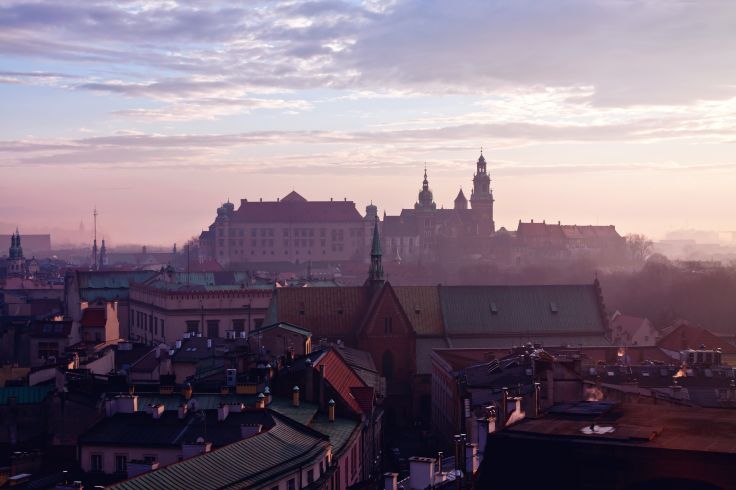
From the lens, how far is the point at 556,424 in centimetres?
3052

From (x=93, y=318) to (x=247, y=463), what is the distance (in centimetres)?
6791

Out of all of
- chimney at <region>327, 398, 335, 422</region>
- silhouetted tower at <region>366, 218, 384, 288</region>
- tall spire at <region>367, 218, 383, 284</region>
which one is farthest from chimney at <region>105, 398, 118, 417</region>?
tall spire at <region>367, 218, 383, 284</region>

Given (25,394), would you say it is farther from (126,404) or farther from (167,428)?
(167,428)

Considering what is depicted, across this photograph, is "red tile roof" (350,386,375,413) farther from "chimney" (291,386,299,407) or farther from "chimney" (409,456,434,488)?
"chimney" (409,456,434,488)

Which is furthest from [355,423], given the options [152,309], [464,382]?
[152,309]

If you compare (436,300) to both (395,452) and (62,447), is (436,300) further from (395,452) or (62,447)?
(62,447)

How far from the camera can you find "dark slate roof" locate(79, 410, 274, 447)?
146 feet

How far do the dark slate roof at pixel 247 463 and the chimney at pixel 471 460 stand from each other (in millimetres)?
7870

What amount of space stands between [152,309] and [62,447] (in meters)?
65.7

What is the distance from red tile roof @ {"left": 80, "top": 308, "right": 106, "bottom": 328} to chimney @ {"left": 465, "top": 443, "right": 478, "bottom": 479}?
243ft

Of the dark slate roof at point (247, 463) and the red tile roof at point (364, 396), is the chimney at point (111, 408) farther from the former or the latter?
the red tile roof at point (364, 396)

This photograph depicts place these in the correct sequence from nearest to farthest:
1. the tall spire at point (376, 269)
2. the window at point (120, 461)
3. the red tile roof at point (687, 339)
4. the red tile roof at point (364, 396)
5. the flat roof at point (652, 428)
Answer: the flat roof at point (652, 428), the window at point (120, 461), the red tile roof at point (364, 396), the red tile roof at point (687, 339), the tall spire at point (376, 269)

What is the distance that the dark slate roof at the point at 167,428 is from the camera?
4441 cm

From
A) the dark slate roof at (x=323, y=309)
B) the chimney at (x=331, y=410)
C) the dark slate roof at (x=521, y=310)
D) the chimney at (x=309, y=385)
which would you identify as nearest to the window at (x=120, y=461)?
the chimney at (x=331, y=410)
